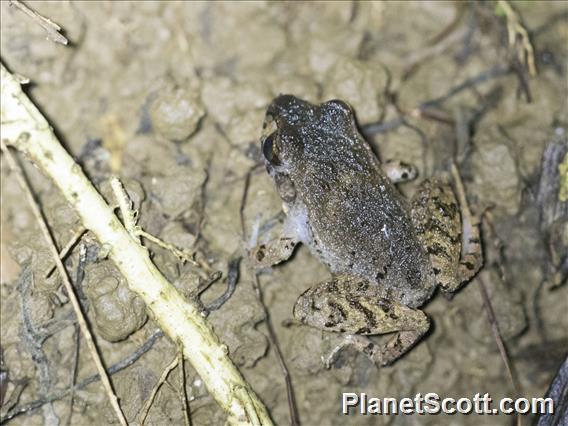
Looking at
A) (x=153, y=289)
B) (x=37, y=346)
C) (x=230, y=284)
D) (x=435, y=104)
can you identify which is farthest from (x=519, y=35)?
(x=37, y=346)

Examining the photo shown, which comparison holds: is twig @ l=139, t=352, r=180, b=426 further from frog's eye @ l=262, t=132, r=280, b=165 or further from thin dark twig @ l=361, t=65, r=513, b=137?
thin dark twig @ l=361, t=65, r=513, b=137

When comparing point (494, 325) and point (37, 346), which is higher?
point (37, 346)

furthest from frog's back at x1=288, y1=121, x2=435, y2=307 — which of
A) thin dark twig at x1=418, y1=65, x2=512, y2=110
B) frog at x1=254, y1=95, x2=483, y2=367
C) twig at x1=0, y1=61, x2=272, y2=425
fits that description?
thin dark twig at x1=418, y1=65, x2=512, y2=110

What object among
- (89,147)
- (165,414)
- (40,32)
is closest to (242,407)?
(165,414)

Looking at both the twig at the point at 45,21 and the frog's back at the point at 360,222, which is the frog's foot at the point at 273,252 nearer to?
the frog's back at the point at 360,222

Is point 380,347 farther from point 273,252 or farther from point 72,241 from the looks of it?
point 72,241

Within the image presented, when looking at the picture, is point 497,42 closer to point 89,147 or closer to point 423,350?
point 423,350
